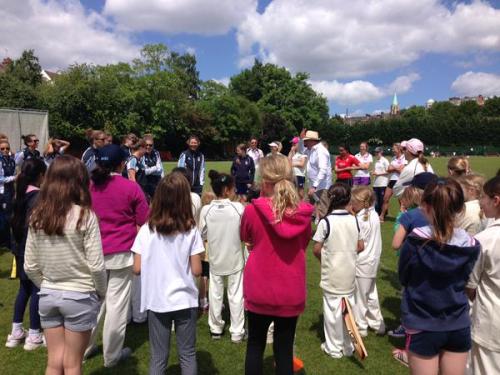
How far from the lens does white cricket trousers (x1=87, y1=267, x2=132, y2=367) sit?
3994mm

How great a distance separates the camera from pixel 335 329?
441 centimetres

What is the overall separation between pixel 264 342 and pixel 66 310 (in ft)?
4.98

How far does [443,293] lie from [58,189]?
111 inches

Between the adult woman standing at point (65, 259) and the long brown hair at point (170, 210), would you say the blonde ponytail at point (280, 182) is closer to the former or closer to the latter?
the long brown hair at point (170, 210)

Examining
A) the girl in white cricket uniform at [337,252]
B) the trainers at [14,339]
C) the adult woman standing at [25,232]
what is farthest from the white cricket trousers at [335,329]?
the trainers at [14,339]

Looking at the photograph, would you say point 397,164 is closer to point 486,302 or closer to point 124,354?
point 486,302

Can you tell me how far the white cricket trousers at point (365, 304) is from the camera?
4.84 meters

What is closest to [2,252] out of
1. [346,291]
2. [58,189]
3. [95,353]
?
[95,353]

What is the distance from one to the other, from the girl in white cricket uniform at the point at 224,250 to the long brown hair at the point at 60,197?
5.92 ft

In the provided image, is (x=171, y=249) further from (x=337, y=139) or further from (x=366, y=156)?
(x=337, y=139)

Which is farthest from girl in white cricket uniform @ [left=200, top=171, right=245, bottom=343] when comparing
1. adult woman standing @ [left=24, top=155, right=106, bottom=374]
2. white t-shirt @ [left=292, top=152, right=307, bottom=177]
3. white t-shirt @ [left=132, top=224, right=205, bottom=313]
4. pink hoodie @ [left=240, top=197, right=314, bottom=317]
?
white t-shirt @ [left=292, top=152, right=307, bottom=177]

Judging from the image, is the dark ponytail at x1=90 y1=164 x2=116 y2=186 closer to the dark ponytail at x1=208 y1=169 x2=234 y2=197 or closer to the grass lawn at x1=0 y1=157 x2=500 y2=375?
the dark ponytail at x1=208 y1=169 x2=234 y2=197

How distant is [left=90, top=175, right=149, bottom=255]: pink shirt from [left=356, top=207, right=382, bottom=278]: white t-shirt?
2723mm

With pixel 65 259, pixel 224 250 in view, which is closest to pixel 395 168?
pixel 224 250
